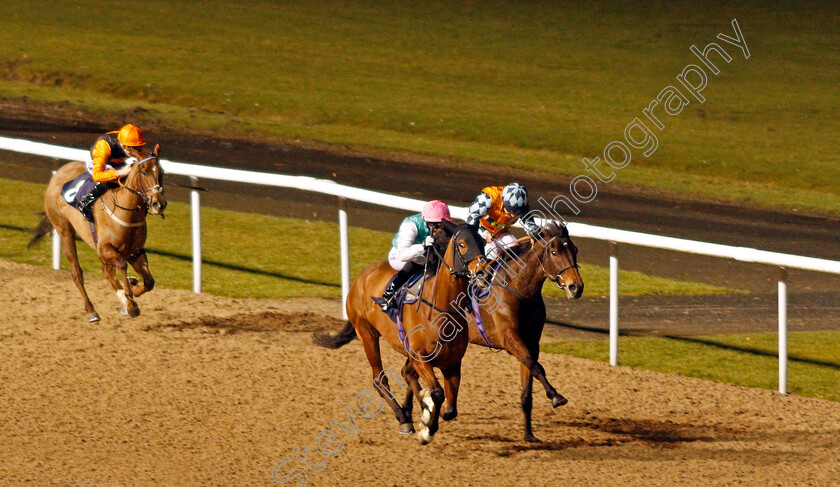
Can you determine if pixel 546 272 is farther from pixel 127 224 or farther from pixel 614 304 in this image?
pixel 127 224

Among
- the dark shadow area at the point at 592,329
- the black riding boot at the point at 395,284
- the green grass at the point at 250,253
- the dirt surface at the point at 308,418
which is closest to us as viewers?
the dirt surface at the point at 308,418

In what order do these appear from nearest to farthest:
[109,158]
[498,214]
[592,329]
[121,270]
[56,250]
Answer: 1. [498,214]
2. [121,270]
3. [109,158]
4. [592,329]
5. [56,250]

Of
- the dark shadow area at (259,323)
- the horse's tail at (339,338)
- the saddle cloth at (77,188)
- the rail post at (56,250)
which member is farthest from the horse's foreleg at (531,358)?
the rail post at (56,250)

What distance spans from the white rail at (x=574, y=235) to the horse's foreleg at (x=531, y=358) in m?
1.70

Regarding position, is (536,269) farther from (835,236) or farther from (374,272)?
(835,236)

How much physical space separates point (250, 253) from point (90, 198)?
10.9 ft

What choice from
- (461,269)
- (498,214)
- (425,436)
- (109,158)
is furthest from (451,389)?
(109,158)

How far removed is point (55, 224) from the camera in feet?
35.3

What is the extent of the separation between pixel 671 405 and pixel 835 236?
24.4 ft

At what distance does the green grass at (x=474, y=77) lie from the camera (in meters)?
19.2

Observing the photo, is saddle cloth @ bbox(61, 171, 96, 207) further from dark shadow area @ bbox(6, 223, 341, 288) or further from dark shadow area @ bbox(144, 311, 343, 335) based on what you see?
dark shadow area @ bbox(6, 223, 341, 288)

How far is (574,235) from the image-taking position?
32.9ft

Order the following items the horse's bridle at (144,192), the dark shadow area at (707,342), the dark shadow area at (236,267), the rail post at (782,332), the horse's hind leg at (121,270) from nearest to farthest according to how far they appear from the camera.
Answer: the rail post at (782,332)
the horse's bridle at (144,192)
the horse's hind leg at (121,270)
the dark shadow area at (707,342)
the dark shadow area at (236,267)

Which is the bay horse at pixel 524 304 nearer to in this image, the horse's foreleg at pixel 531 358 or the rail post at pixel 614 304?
the horse's foreleg at pixel 531 358
